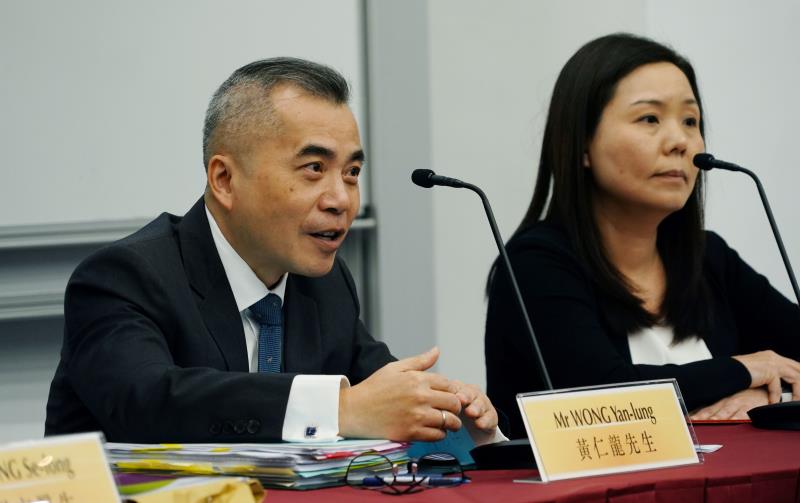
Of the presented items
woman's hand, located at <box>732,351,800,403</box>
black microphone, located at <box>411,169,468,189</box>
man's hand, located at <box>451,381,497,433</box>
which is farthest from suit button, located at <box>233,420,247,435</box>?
woman's hand, located at <box>732,351,800,403</box>

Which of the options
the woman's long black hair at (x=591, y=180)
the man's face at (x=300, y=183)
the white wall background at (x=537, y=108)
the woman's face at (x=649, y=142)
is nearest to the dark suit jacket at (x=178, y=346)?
the man's face at (x=300, y=183)

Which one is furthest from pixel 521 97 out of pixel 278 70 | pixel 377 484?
pixel 377 484

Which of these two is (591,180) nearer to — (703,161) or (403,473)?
(703,161)

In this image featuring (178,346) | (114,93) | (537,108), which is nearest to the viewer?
(178,346)

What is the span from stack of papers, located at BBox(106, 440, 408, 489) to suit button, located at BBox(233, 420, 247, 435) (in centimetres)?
7

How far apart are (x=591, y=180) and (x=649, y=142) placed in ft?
0.58

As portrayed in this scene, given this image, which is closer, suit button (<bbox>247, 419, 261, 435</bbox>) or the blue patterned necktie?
suit button (<bbox>247, 419, 261, 435</bbox>)

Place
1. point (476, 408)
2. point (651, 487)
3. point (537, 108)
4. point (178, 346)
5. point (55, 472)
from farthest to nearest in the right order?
point (537, 108) < point (178, 346) < point (476, 408) < point (651, 487) < point (55, 472)

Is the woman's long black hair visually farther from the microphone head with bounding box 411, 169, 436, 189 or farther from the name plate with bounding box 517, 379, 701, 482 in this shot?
the name plate with bounding box 517, 379, 701, 482

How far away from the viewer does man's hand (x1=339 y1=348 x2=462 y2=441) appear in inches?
58.2

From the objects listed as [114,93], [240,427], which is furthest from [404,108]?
[240,427]

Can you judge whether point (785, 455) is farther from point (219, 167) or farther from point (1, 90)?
point (1, 90)

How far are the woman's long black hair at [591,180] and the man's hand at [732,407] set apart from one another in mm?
251

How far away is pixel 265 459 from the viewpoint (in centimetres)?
133
